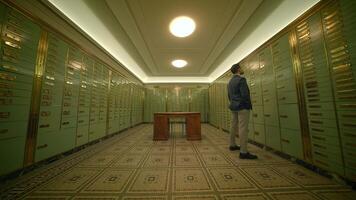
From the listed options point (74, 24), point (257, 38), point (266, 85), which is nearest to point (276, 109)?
point (266, 85)

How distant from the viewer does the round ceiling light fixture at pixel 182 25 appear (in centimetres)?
310

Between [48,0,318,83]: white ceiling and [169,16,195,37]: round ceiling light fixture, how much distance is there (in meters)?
0.10

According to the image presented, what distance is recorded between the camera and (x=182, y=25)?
3225 millimetres

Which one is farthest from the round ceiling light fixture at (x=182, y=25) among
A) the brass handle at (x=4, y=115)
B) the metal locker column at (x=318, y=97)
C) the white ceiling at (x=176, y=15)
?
the brass handle at (x=4, y=115)

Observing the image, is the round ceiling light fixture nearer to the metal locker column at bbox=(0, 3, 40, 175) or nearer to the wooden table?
the wooden table

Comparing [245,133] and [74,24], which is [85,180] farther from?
[74,24]

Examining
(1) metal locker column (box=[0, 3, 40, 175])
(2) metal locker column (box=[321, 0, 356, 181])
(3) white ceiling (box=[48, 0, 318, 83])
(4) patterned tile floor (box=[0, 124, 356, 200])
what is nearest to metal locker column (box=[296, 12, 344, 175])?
(2) metal locker column (box=[321, 0, 356, 181])

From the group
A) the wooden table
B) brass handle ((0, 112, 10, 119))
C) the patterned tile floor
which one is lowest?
the patterned tile floor

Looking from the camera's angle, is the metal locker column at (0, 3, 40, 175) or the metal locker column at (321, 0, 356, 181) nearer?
the metal locker column at (321, 0, 356, 181)

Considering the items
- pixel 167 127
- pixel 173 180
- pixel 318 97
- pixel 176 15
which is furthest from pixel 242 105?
pixel 176 15

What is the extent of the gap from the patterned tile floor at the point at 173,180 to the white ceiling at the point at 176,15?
2.48m

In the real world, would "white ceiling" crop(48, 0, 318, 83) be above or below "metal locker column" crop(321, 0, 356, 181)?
above

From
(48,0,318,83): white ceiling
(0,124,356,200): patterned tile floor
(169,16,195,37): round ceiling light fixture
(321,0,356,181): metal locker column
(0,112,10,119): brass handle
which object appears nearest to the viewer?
(0,124,356,200): patterned tile floor

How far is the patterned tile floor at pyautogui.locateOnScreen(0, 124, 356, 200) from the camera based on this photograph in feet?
4.42
